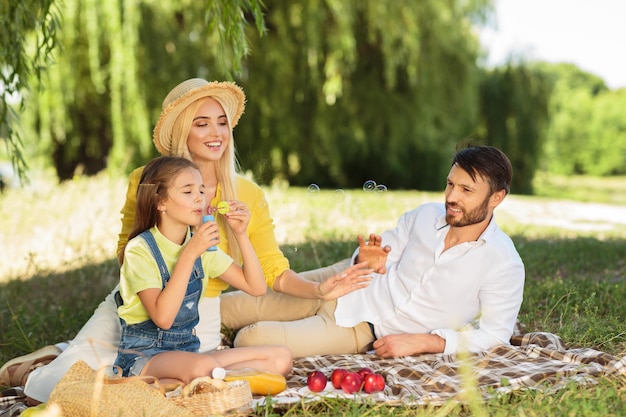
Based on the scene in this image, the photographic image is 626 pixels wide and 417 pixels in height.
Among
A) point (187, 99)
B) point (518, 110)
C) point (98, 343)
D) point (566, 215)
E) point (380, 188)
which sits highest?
point (518, 110)

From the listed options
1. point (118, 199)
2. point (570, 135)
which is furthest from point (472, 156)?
point (570, 135)

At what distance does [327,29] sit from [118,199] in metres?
4.78

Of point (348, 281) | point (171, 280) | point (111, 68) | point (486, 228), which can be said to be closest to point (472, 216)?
point (486, 228)

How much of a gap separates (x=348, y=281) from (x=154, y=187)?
3.23 ft

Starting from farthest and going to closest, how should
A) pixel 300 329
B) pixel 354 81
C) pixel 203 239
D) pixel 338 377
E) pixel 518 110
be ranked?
1. pixel 518 110
2. pixel 354 81
3. pixel 300 329
4. pixel 338 377
5. pixel 203 239

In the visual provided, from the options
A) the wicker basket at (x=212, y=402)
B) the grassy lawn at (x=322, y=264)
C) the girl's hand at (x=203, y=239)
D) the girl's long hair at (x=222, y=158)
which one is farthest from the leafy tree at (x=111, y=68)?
the wicker basket at (x=212, y=402)

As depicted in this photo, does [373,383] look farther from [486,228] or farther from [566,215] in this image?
[566,215]

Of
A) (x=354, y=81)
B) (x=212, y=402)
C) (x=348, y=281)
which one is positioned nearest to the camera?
(x=212, y=402)

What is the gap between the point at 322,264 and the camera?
5.93 meters

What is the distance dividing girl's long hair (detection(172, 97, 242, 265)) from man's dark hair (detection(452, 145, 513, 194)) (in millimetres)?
1149

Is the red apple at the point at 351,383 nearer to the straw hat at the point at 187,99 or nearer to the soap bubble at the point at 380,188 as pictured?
the soap bubble at the point at 380,188

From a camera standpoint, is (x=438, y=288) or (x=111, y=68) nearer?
(x=438, y=288)

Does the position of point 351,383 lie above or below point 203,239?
below

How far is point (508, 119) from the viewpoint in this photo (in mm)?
17172
